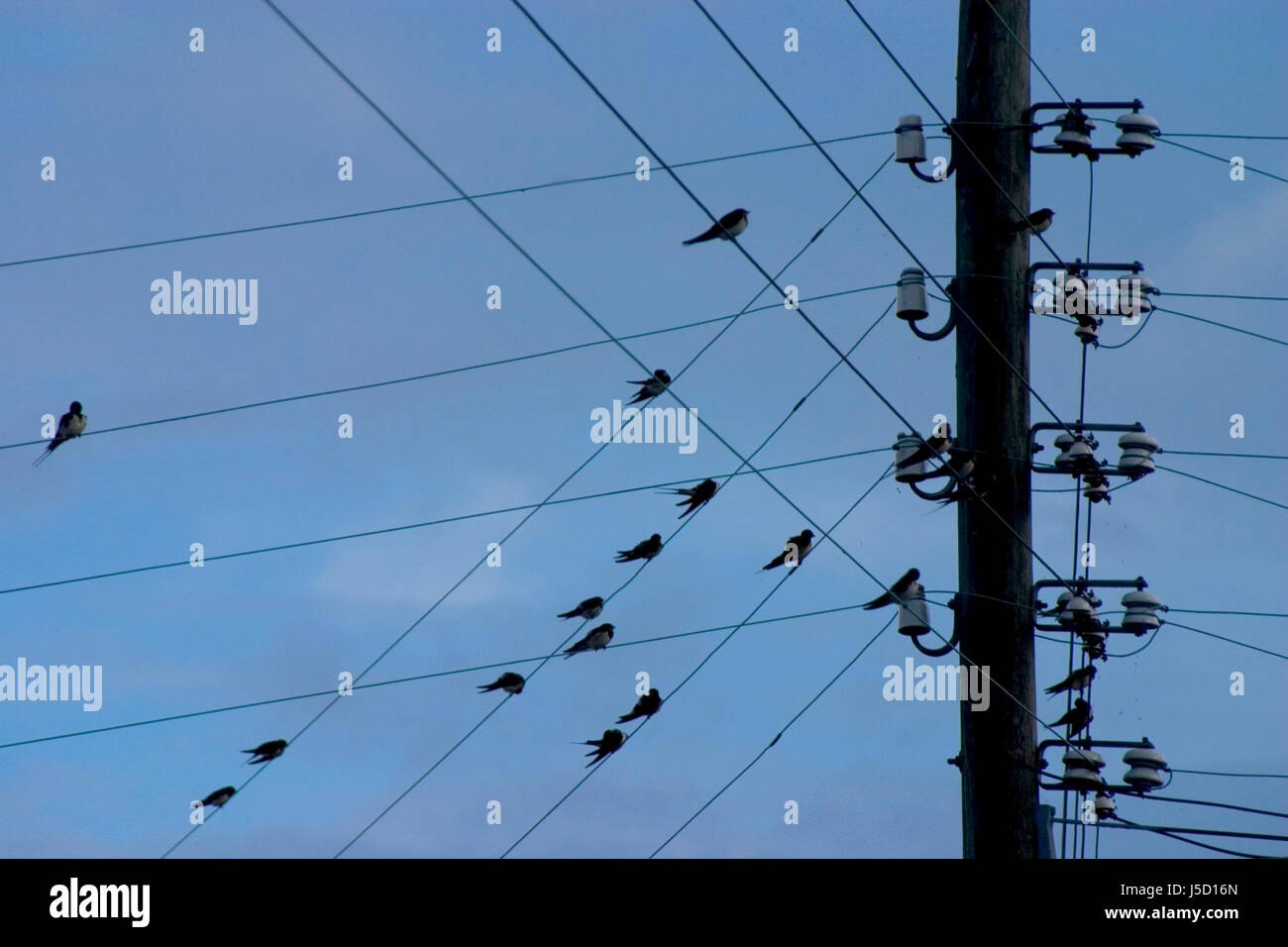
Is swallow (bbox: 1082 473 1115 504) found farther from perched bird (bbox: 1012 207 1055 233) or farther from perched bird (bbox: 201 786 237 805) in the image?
perched bird (bbox: 201 786 237 805)

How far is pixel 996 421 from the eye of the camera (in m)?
12.5

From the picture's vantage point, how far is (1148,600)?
13812 millimetres

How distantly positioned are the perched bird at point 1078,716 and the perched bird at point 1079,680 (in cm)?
10

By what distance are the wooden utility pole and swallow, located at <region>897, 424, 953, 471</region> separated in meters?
0.19

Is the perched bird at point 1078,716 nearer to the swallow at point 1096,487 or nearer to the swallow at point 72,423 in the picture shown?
the swallow at point 1096,487

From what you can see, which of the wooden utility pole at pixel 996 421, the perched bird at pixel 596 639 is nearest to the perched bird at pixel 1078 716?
the wooden utility pole at pixel 996 421

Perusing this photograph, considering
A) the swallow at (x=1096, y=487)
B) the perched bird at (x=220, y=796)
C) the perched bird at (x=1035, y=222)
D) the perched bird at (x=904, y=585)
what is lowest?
the perched bird at (x=220, y=796)

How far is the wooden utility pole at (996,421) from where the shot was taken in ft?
39.2

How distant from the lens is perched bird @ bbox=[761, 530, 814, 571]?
586 inches

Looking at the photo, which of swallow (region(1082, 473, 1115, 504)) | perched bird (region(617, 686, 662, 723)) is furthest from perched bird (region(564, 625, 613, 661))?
swallow (region(1082, 473, 1115, 504))

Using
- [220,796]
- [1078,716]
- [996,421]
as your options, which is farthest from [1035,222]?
[220,796]
